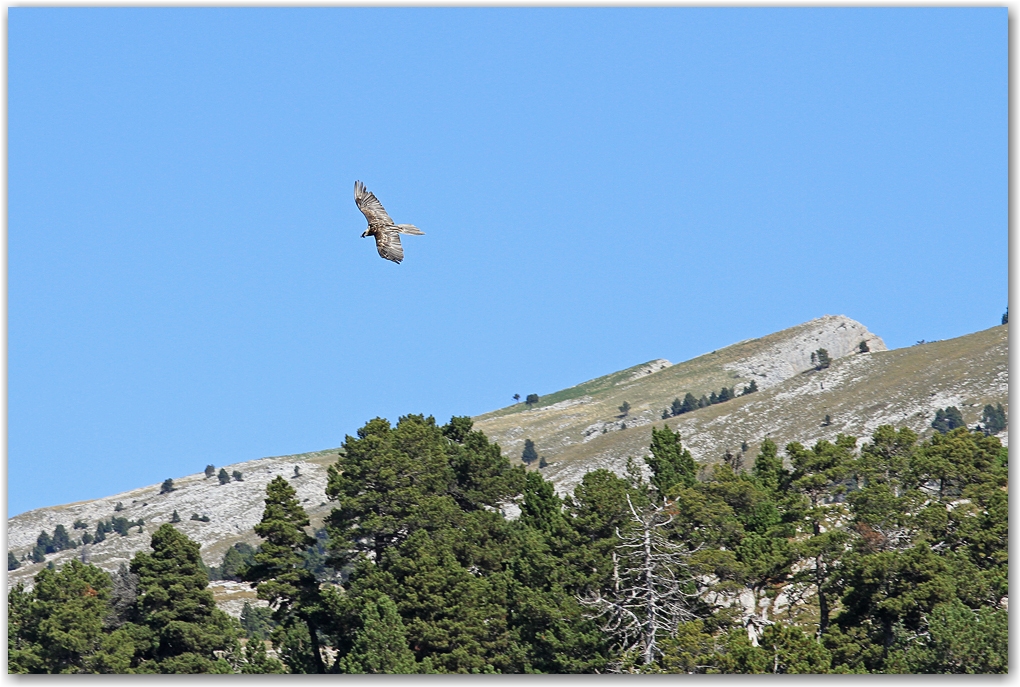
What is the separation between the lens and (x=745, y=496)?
82375 mm

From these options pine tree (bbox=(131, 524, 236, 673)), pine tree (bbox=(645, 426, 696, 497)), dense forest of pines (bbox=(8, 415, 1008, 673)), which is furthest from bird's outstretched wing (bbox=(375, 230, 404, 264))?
pine tree (bbox=(645, 426, 696, 497))

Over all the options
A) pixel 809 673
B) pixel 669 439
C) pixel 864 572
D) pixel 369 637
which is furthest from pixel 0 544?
pixel 669 439

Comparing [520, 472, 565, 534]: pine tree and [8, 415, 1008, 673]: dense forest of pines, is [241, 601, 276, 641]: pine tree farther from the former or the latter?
[520, 472, 565, 534]: pine tree

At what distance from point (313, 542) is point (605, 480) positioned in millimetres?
15749

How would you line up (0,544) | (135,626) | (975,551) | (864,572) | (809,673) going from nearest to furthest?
1. (0,544)
2. (809,673)
3. (864,572)
4. (975,551)
5. (135,626)

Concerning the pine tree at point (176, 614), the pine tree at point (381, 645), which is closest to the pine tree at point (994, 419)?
the pine tree at point (176, 614)

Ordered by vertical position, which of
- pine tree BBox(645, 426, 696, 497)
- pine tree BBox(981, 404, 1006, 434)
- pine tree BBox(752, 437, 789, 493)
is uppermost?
pine tree BBox(981, 404, 1006, 434)

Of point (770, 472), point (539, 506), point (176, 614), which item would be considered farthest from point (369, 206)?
point (770, 472)

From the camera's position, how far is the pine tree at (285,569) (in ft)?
257

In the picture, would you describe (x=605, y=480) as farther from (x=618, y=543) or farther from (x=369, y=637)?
(x=369, y=637)

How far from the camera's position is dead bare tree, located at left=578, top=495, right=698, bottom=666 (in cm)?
6128

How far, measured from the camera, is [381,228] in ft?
113

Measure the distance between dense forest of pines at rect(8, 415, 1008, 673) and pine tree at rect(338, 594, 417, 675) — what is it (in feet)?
0.43

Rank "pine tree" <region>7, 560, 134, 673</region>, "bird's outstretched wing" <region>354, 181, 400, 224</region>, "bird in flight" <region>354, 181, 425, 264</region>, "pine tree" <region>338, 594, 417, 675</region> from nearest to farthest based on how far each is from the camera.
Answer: "bird in flight" <region>354, 181, 425, 264</region>
"bird's outstretched wing" <region>354, 181, 400, 224</region>
"pine tree" <region>338, 594, 417, 675</region>
"pine tree" <region>7, 560, 134, 673</region>
